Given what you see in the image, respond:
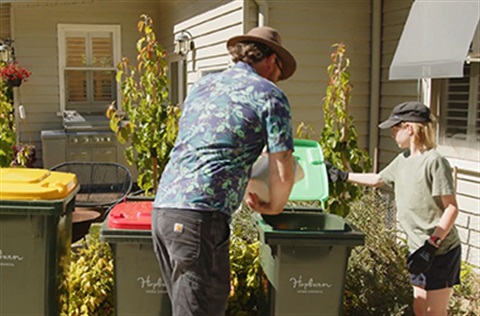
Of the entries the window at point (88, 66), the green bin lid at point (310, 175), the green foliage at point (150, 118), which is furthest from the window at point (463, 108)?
the window at point (88, 66)

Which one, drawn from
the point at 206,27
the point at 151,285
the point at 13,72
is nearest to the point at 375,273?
the point at 151,285

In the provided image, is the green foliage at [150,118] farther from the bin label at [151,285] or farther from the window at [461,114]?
the window at [461,114]

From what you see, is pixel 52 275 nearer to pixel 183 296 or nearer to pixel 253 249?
pixel 183 296

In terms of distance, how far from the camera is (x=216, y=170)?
2430 millimetres

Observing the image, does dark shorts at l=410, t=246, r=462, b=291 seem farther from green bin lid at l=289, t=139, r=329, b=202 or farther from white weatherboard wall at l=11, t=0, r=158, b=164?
white weatherboard wall at l=11, t=0, r=158, b=164

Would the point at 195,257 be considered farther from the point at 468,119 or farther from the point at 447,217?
the point at 468,119

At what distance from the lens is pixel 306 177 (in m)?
3.68

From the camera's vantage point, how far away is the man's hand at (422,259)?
122 inches

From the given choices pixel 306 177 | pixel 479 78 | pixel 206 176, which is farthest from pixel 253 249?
pixel 479 78

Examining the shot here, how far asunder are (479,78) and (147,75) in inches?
117

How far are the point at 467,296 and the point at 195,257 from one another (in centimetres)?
289

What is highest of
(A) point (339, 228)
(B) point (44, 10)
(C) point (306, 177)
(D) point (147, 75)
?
(B) point (44, 10)

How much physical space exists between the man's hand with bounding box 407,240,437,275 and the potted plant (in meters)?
7.54

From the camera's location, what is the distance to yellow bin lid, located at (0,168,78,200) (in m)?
3.19
